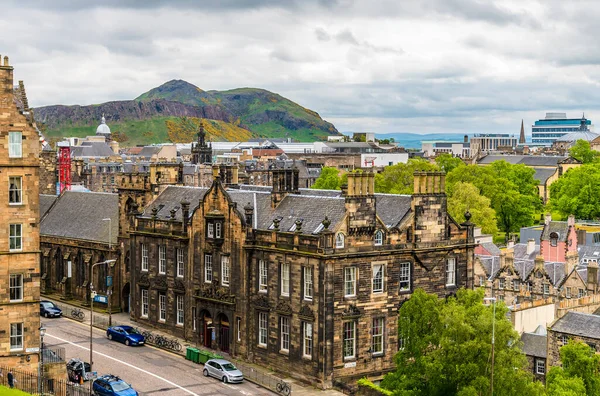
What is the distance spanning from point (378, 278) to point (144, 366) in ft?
59.7

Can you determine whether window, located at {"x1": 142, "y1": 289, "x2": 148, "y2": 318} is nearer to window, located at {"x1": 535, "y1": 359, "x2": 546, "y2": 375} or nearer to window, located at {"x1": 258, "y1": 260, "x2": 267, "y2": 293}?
window, located at {"x1": 258, "y1": 260, "x2": 267, "y2": 293}

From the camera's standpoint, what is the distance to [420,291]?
53531mm

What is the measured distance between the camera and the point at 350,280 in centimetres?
6047

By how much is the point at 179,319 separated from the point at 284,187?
15086mm

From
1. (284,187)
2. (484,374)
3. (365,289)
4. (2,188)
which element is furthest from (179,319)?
(484,374)

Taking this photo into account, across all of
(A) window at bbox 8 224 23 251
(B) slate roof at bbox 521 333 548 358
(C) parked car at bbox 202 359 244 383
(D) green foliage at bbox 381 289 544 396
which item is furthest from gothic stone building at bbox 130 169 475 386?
(A) window at bbox 8 224 23 251

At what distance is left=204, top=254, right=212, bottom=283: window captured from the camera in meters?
69.6

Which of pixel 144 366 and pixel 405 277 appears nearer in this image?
pixel 144 366

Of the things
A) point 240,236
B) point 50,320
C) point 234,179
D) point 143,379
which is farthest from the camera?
point 234,179

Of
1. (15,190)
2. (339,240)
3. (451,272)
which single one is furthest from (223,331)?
(15,190)

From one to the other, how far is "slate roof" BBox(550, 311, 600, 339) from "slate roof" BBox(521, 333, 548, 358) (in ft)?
6.77

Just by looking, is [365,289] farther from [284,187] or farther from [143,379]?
[143,379]

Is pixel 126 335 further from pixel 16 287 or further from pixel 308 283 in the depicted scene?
pixel 16 287

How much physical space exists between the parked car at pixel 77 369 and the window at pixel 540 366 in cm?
3597
